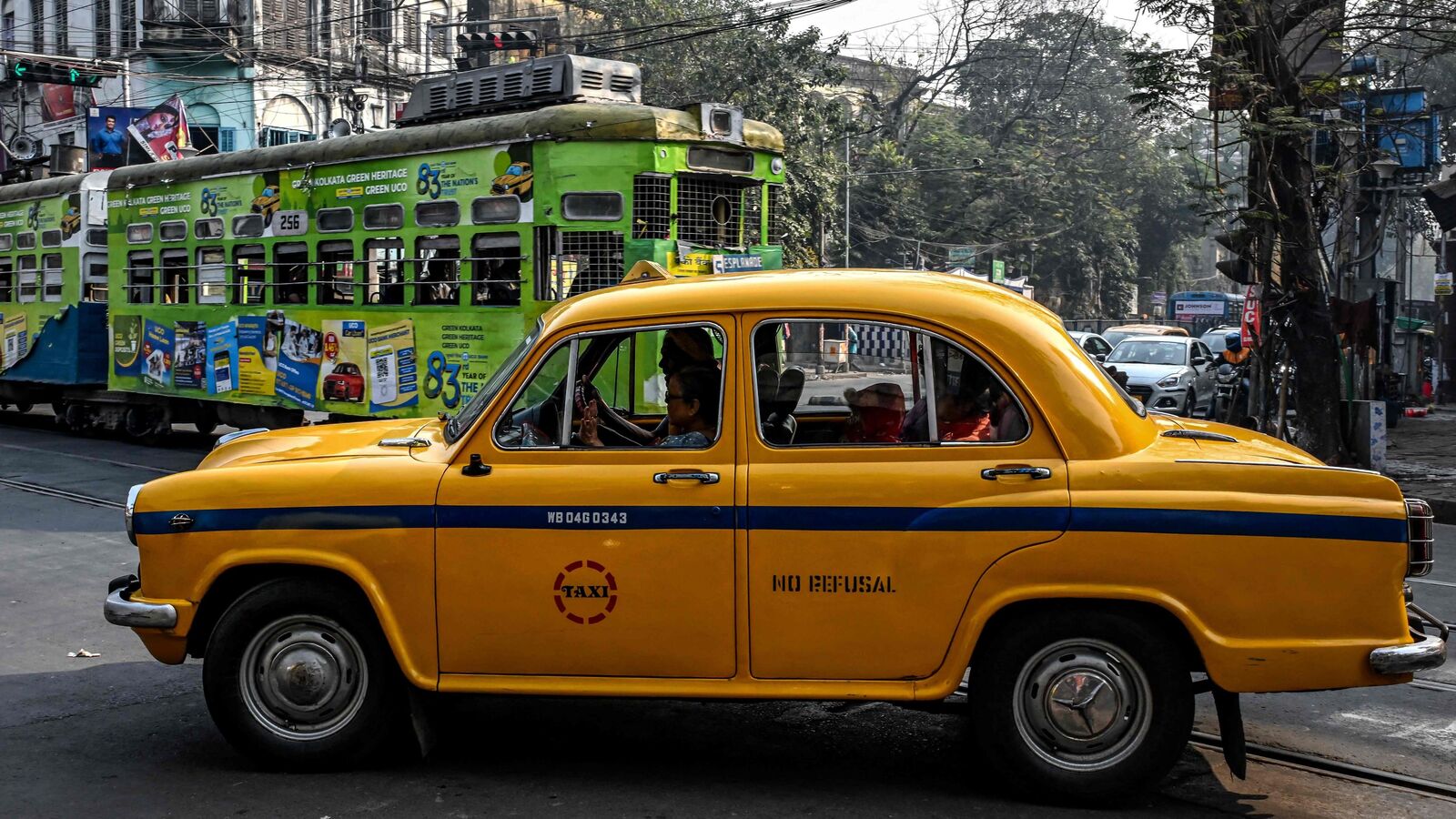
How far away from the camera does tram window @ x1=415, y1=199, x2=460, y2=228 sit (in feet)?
42.8

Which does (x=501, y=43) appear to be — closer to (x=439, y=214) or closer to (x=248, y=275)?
(x=248, y=275)

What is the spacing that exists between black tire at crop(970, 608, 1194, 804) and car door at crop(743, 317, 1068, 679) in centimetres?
25

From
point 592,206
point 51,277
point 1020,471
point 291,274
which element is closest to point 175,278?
point 291,274

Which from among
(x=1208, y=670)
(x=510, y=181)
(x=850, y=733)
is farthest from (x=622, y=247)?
(x=1208, y=670)

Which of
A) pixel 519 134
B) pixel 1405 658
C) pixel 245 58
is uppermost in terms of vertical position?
pixel 245 58

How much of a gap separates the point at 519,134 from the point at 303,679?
8.21m

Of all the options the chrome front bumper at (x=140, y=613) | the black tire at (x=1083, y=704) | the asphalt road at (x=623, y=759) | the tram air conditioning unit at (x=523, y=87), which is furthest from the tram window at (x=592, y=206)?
the black tire at (x=1083, y=704)

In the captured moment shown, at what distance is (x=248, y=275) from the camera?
15.7 m

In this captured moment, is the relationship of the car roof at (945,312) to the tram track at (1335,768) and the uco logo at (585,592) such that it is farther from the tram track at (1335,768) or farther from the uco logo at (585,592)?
the tram track at (1335,768)

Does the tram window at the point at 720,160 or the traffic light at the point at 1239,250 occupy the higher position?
the tram window at the point at 720,160

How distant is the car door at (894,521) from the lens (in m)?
4.63

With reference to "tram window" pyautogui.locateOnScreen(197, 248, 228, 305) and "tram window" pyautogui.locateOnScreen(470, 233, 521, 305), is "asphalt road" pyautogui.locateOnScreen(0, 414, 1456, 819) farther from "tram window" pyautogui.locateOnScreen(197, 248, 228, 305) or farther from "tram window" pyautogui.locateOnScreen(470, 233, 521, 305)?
"tram window" pyautogui.locateOnScreen(197, 248, 228, 305)

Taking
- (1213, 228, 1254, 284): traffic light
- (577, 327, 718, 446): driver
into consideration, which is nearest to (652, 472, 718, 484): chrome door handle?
(577, 327, 718, 446): driver

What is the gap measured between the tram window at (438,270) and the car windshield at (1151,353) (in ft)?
53.6
